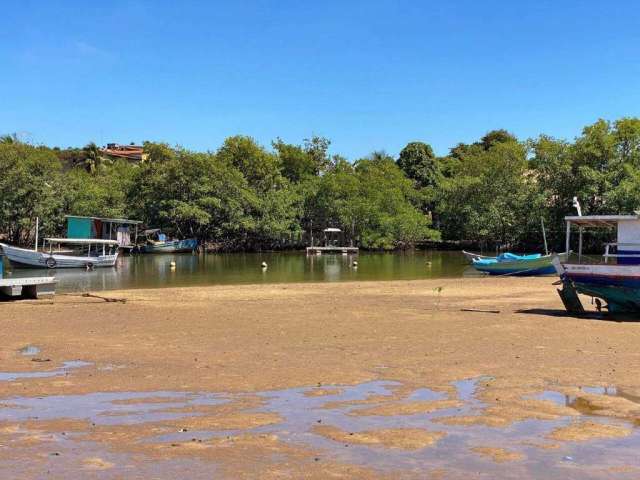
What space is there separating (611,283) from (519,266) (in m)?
19.5

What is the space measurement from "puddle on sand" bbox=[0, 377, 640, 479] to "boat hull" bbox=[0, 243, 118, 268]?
129ft

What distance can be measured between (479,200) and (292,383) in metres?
66.9

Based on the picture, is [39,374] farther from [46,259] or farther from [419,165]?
[419,165]

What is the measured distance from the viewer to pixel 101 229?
208ft

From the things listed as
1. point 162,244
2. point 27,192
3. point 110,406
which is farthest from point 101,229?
point 110,406

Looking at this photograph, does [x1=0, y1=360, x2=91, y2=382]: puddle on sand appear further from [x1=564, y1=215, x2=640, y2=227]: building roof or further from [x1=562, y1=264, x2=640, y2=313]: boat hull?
[x1=564, y1=215, x2=640, y2=227]: building roof

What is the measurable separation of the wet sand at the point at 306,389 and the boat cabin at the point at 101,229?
43.2 m

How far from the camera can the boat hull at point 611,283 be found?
747 inches

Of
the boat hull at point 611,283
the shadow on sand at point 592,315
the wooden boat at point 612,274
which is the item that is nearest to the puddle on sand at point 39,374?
the shadow on sand at point 592,315

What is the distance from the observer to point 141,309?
69.5ft

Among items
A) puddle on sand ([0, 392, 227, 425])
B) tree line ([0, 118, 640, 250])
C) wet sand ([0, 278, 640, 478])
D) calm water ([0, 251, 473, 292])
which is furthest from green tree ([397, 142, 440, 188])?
puddle on sand ([0, 392, 227, 425])

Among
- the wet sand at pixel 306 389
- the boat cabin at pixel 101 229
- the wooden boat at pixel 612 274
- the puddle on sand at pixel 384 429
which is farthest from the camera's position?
the boat cabin at pixel 101 229

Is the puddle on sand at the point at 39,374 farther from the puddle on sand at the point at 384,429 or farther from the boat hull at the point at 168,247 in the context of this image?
the boat hull at the point at 168,247

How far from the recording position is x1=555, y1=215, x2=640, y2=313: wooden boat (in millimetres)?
19047
